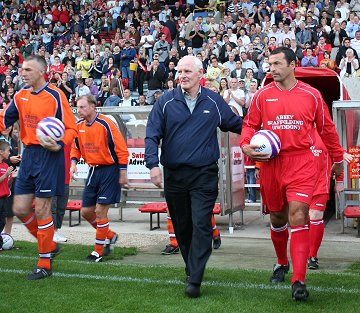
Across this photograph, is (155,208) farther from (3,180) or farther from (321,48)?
(321,48)

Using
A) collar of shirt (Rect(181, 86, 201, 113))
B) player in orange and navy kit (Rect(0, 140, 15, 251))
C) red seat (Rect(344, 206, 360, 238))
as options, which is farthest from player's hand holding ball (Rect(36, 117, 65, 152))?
red seat (Rect(344, 206, 360, 238))

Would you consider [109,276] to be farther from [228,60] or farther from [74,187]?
[228,60]

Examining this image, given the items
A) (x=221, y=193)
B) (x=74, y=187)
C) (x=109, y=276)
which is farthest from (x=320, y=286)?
(x=74, y=187)

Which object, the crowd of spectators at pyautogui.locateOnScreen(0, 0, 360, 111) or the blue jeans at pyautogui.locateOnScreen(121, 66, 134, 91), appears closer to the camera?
the crowd of spectators at pyautogui.locateOnScreen(0, 0, 360, 111)

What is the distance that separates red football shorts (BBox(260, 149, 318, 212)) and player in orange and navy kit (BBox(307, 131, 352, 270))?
170mm

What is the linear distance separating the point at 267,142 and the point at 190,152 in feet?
2.54

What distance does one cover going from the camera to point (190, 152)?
7.16 m

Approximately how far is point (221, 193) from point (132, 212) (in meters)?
3.49

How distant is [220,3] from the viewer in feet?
96.2

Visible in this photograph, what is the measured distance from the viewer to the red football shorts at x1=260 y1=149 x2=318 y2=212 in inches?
273

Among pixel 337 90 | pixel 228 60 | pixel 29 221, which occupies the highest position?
pixel 228 60

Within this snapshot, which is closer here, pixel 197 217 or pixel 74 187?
pixel 197 217

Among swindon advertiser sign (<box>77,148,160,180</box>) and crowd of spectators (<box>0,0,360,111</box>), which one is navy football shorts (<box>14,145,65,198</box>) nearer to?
swindon advertiser sign (<box>77,148,160,180</box>)

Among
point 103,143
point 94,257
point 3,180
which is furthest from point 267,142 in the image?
point 3,180
